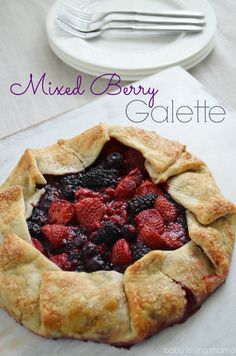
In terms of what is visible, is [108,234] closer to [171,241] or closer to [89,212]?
[89,212]

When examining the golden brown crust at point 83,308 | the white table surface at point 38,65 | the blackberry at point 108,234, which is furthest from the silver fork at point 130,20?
the golden brown crust at point 83,308

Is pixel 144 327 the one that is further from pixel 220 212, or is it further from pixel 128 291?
pixel 220 212

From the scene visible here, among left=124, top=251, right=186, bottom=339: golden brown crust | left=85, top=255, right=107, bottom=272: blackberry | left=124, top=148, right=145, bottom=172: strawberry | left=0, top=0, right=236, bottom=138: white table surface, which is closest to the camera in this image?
left=124, top=251, right=186, bottom=339: golden brown crust

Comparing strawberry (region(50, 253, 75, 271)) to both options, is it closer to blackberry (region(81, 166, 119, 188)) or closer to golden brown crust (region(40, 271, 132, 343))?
golden brown crust (region(40, 271, 132, 343))

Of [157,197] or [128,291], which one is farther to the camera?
[157,197]

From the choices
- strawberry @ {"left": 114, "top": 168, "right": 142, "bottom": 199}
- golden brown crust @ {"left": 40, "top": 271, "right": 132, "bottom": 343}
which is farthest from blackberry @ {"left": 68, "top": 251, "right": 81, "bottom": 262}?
strawberry @ {"left": 114, "top": 168, "right": 142, "bottom": 199}

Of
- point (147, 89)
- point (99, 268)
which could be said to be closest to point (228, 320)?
point (99, 268)

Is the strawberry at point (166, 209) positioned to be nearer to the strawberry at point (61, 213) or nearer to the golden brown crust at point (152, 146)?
the golden brown crust at point (152, 146)
